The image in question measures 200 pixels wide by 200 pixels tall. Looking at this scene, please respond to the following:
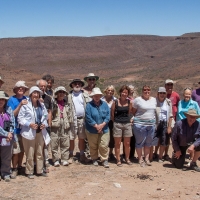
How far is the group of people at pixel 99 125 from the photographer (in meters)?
5.52

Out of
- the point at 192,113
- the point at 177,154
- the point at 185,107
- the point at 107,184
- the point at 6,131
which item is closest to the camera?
the point at 6,131

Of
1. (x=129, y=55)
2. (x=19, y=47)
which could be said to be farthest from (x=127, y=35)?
(x=19, y=47)

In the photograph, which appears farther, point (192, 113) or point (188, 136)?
point (188, 136)

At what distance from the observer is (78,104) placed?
6242 millimetres

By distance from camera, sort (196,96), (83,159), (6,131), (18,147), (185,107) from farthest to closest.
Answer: (196,96) < (83,159) < (185,107) < (18,147) < (6,131)

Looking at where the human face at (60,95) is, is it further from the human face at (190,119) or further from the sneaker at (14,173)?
the human face at (190,119)

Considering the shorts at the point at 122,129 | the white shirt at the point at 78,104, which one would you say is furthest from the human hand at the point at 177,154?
the white shirt at the point at 78,104

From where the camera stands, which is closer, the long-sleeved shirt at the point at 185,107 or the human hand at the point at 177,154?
the human hand at the point at 177,154

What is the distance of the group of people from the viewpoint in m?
5.52

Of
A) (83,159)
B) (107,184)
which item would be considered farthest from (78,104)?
(107,184)

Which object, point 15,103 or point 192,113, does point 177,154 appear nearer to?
point 192,113

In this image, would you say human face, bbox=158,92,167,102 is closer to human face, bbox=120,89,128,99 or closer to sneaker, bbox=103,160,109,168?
human face, bbox=120,89,128,99

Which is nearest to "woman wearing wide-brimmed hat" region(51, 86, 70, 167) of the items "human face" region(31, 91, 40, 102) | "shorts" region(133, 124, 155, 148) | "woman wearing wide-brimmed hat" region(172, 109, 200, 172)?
"human face" region(31, 91, 40, 102)

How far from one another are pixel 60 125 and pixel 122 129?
3.69ft
